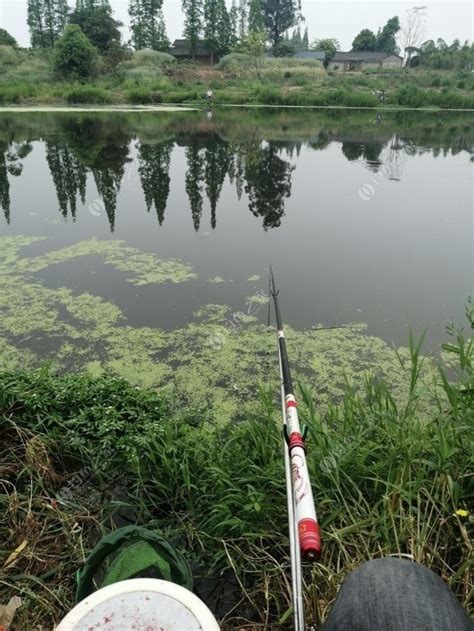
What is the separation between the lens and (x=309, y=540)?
678 millimetres

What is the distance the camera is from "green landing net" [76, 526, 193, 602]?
1.10 m

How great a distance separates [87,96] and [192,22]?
1753cm

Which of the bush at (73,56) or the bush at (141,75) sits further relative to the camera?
the bush at (141,75)

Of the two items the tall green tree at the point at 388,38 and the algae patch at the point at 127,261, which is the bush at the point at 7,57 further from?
the tall green tree at the point at 388,38

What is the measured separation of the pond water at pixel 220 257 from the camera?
9.18 feet

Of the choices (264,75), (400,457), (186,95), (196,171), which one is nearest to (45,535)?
(400,457)

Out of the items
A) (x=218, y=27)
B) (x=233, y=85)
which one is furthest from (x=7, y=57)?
(x=218, y=27)

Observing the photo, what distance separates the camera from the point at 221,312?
3.28 metres

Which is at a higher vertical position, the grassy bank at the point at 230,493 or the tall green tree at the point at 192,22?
the tall green tree at the point at 192,22

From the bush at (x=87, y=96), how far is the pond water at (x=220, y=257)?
11.4 m

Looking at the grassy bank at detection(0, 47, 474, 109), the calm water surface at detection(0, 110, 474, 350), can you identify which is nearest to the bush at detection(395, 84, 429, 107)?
the grassy bank at detection(0, 47, 474, 109)

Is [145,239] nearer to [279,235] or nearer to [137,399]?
[279,235]

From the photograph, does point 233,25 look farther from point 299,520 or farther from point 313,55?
point 299,520

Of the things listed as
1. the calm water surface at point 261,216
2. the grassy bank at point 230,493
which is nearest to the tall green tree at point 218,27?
the calm water surface at point 261,216
